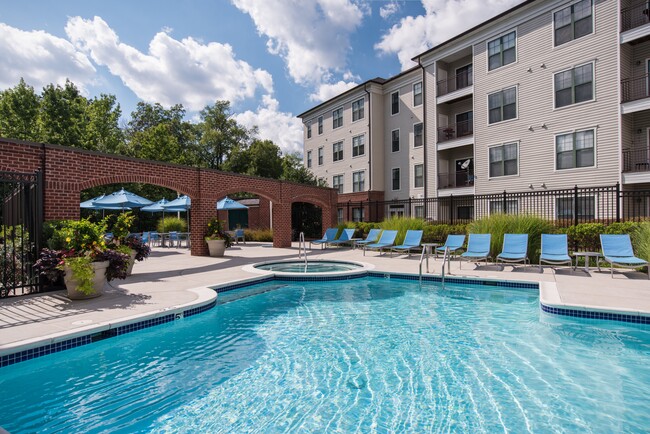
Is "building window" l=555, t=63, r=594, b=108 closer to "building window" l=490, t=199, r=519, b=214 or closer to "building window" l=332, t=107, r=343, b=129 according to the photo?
"building window" l=490, t=199, r=519, b=214

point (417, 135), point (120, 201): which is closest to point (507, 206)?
point (417, 135)

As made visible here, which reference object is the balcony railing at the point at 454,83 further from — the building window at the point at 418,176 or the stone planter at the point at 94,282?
the stone planter at the point at 94,282

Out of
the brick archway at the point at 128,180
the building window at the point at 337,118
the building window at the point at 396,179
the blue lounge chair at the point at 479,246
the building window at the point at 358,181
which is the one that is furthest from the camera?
the building window at the point at 337,118

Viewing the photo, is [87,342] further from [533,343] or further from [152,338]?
[533,343]

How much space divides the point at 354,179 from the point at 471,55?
1116cm

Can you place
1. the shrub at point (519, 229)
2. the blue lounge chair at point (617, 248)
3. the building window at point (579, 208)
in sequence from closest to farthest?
the blue lounge chair at point (617, 248) → the shrub at point (519, 229) → the building window at point (579, 208)

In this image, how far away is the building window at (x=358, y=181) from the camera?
26.3 m

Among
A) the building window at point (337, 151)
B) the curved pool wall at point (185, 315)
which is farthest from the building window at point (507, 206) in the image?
the building window at point (337, 151)

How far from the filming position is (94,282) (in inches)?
251

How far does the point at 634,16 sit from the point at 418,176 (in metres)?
12.4

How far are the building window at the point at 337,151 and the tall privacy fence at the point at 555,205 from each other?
22.3 feet

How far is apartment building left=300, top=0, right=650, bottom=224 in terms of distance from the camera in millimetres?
14641

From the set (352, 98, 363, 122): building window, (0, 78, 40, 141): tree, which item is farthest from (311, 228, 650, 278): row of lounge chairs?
(0, 78, 40, 141): tree

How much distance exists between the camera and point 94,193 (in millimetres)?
24438
